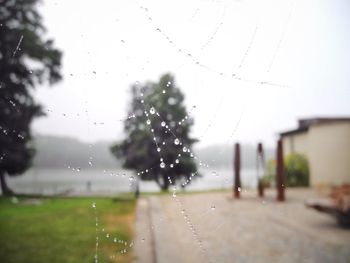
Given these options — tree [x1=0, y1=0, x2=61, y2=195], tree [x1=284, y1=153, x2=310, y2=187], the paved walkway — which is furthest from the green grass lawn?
tree [x1=284, y1=153, x2=310, y2=187]

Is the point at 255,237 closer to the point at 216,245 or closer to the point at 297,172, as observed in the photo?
the point at 216,245

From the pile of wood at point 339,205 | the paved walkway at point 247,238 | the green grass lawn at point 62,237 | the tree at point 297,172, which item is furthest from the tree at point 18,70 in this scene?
the tree at point 297,172

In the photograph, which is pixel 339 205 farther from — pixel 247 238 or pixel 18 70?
pixel 18 70

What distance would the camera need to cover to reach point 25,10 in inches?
134

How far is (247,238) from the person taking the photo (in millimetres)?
5070

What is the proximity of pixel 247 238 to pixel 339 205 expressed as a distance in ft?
7.05

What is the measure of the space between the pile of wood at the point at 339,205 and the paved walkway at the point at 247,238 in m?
0.22

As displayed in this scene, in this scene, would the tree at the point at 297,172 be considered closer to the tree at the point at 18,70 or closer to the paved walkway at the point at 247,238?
the paved walkway at the point at 247,238

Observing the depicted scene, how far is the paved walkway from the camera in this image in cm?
408

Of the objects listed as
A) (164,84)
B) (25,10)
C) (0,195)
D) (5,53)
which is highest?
(25,10)

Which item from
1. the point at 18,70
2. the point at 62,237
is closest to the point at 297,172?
the point at 62,237

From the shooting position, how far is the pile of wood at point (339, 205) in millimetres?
5863

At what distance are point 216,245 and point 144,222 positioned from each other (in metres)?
2.75

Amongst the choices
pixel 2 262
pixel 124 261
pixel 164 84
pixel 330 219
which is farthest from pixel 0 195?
pixel 164 84
